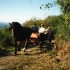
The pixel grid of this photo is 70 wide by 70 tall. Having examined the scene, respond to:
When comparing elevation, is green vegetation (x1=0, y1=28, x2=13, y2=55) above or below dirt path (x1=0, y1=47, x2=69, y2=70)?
above

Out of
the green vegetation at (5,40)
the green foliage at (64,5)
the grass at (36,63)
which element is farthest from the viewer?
the green vegetation at (5,40)

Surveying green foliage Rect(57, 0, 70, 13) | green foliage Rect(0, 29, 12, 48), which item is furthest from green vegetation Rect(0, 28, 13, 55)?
green foliage Rect(57, 0, 70, 13)

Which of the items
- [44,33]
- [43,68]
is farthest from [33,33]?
[43,68]

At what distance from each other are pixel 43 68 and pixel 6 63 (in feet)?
7.61

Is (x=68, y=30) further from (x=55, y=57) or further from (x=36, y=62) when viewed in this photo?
(x=36, y=62)

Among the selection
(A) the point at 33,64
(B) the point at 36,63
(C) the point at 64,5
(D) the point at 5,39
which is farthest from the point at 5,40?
(A) the point at 33,64

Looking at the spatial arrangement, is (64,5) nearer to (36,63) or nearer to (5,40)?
(36,63)

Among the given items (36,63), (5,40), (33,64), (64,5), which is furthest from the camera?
→ (5,40)

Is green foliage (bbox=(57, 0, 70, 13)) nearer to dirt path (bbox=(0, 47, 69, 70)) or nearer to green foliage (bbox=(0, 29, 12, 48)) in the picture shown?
dirt path (bbox=(0, 47, 69, 70))

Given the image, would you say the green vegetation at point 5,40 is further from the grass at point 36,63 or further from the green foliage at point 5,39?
the grass at point 36,63

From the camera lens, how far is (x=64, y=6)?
15180 mm

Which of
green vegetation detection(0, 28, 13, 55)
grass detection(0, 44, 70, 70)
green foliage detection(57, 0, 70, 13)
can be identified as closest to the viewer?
grass detection(0, 44, 70, 70)

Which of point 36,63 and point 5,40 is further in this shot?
point 5,40

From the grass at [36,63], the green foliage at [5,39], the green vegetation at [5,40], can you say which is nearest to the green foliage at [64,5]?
the grass at [36,63]
